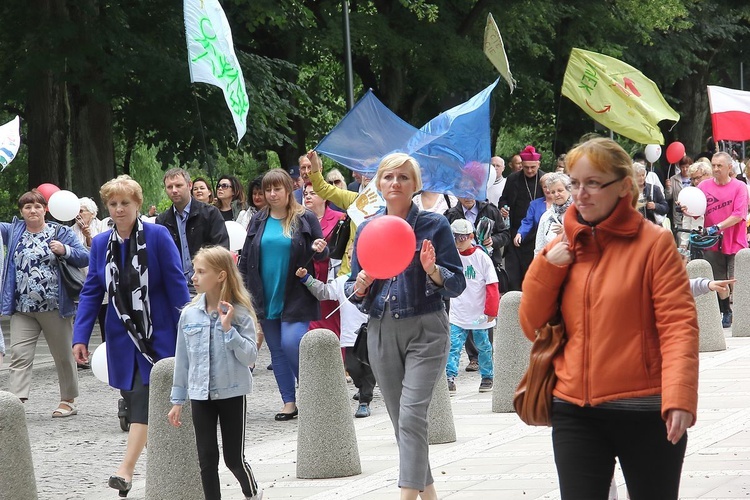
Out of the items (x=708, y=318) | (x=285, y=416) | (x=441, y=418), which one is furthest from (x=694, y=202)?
(x=441, y=418)

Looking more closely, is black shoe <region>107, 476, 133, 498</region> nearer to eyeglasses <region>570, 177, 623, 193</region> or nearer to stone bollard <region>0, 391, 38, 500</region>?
stone bollard <region>0, 391, 38, 500</region>

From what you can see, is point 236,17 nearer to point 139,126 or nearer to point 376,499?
point 139,126

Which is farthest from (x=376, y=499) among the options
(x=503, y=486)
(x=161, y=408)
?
(x=161, y=408)

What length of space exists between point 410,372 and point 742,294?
939cm

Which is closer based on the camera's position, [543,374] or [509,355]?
[543,374]

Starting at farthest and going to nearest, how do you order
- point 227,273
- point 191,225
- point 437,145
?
point 437,145
point 191,225
point 227,273

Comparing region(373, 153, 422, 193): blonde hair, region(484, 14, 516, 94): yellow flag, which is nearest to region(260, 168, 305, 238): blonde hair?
region(373, 153, 422, 193): blonde hair

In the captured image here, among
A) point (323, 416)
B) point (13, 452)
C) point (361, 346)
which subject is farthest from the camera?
point (361, 346)

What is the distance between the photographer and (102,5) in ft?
70.5

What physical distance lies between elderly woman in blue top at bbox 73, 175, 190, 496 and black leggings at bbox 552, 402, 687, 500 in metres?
3.82

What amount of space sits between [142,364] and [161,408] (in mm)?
Result: 752

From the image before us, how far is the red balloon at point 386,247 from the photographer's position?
5.99 meters

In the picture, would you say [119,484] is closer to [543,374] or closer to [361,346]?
[361,346]

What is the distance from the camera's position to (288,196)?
10242 mm
